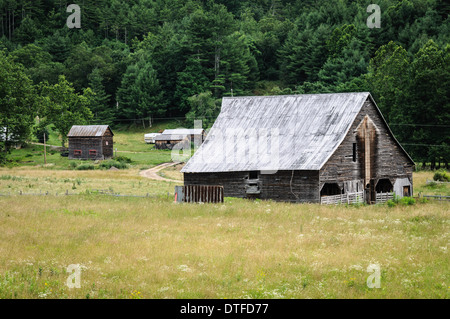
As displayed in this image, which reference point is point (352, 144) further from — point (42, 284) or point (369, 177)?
point (42, 284)

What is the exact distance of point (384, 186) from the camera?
39.3 metres

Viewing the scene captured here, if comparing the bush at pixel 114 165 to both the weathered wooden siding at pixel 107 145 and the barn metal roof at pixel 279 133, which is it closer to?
the weathered wooden siding at pixel 107 145

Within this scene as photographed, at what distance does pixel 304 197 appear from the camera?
32.9m

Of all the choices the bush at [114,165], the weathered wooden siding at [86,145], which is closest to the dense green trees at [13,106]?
the weathered wooden siding at [86,145]

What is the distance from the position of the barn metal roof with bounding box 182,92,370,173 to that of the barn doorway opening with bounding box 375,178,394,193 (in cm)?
695

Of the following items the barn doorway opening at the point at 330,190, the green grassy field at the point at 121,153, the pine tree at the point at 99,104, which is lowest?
the barn doorway opening at the point at 330,190

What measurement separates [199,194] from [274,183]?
5.23 meters

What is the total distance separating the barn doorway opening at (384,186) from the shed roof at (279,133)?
695 cm

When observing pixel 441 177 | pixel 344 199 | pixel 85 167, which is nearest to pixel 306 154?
pixel 344 199

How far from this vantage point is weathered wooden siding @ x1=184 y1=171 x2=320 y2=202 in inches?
1286

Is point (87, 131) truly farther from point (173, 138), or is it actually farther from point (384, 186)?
point (384, 186)

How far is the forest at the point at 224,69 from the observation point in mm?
59781

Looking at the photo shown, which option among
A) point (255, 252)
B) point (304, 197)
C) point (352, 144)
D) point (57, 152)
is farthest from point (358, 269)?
point (57, 152)

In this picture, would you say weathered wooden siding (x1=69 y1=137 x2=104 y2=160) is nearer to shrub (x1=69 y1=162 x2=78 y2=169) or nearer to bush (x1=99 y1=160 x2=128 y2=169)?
shrub (x1=69 y1=162 x2=78 y2=169)
